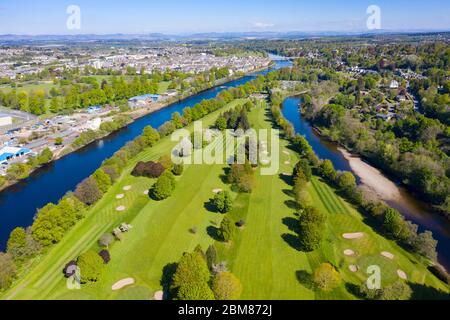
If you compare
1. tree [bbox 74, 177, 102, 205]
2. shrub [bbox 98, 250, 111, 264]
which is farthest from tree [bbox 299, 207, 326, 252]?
Answer: tree [bbox 74, 177, 102, 205]

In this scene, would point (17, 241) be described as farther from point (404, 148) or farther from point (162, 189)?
point (404, 148)

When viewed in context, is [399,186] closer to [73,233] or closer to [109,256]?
[109,256]

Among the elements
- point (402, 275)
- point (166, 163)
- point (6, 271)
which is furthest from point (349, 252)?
→ point (6, 271)

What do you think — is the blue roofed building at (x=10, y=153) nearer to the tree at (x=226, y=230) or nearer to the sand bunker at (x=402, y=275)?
the tree at (x=226, y=230)

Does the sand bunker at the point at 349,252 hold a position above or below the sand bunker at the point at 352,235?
below

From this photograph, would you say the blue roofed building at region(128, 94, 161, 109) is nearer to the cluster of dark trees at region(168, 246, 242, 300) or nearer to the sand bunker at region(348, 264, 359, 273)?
the cluster of dark trees at region(168, 246, 242, 300)

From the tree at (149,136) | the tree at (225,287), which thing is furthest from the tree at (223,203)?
the tree at (149,136)
